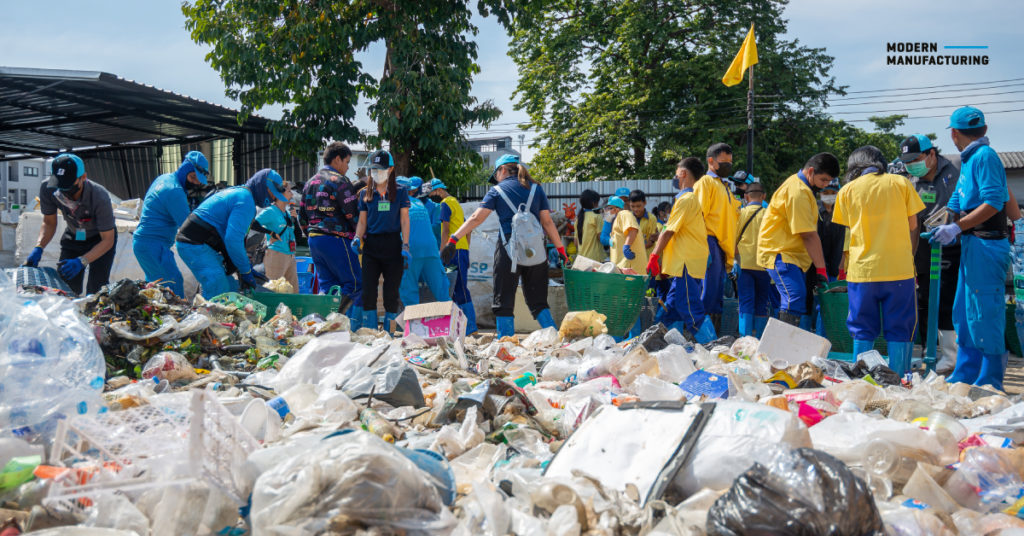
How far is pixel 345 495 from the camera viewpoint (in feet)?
5.78

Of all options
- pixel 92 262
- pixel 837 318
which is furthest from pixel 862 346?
pixel 92 262

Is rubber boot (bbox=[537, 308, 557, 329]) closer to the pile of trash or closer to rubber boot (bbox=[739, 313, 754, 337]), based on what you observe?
rubber boot (bbox=[739, 313, 754, 337])

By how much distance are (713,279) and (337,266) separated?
3322mm

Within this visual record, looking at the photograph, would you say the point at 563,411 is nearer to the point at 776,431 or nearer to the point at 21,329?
the point at 776,431

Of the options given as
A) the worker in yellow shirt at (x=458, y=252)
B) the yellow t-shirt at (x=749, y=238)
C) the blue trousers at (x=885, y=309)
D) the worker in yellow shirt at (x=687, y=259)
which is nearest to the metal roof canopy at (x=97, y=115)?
the worker in yellow shirt at (x=458, y=252)

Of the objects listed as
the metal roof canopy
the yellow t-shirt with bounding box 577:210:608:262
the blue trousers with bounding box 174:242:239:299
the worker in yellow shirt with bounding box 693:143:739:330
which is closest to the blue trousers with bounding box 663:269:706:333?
the worker in yellow shirt with bounding box 693:143:739:330

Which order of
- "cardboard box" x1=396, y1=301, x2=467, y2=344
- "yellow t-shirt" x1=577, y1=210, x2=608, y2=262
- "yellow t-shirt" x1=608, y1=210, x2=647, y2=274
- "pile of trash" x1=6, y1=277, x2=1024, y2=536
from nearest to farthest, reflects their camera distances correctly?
"pile of trash" x1=6, y1=277, x2=1024, y2=536
"cardboard box" x1=396, y1=301, x2=467, y2=344
"yellow t-shirt" x1=608, y1=210, x2=647, y2=274
"yellow t-shirt" x1=577, y1=210, x2=608, y2=262

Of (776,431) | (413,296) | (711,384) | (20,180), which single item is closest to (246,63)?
(413,296)

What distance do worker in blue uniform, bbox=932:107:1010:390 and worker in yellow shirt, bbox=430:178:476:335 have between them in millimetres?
3863

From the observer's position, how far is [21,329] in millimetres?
2650

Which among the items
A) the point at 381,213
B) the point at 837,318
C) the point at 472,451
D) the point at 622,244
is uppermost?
the point at 381,213

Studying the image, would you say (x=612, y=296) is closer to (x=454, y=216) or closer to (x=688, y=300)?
(x=688, y=300)

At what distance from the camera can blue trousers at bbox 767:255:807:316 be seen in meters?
5.25

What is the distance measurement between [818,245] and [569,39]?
19221 millimetres
